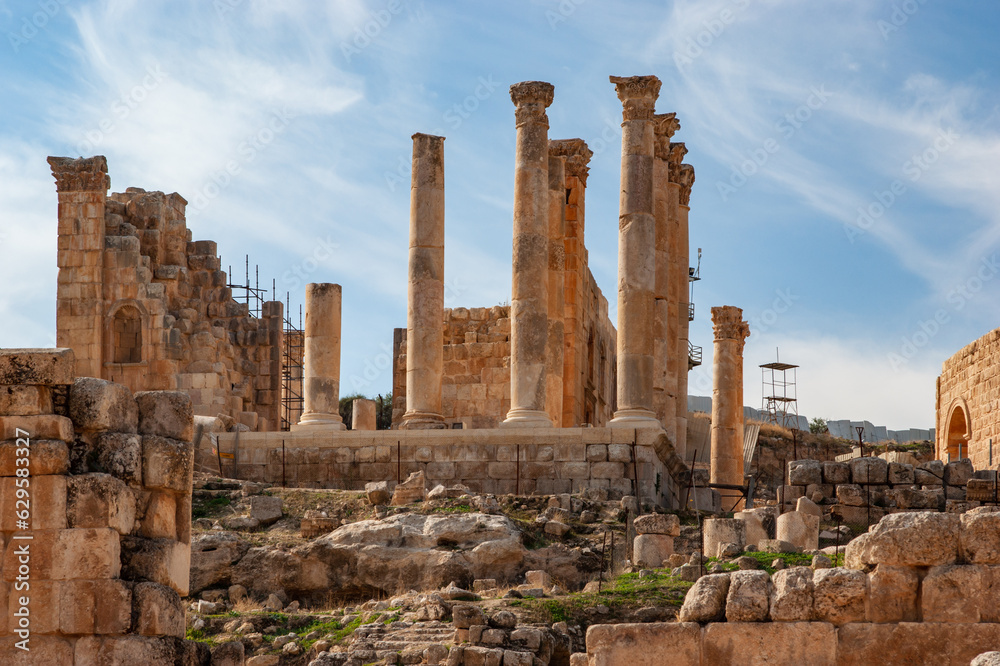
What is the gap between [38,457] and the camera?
498 inches

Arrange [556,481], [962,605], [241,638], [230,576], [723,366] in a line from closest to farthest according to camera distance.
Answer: [962,605] < [241,638] < [230,576] < [556,481] < [723,366]

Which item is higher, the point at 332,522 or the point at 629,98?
the point at 629,98

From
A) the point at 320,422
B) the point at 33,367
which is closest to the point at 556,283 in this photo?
the point at 320,422

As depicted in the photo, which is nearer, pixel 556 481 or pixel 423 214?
pixel 556 481

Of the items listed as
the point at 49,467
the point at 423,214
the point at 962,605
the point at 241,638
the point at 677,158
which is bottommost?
the point at 241,638

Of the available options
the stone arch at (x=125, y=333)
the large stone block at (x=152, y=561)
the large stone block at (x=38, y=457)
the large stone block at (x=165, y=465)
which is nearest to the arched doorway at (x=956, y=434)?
the stone arch at (x=125, y=333)

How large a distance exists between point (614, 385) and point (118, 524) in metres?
30.8

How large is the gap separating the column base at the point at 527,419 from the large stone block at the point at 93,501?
1548 cm

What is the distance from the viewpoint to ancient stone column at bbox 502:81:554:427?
29016 mm

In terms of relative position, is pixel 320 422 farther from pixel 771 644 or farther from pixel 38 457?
pixel 771 644

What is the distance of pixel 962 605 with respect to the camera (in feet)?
39.4

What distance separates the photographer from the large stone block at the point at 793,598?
12250 mm

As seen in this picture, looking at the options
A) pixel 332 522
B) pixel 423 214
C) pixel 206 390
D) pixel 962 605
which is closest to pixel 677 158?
pixel 423 214

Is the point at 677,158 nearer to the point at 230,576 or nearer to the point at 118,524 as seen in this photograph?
the point at 230,576
